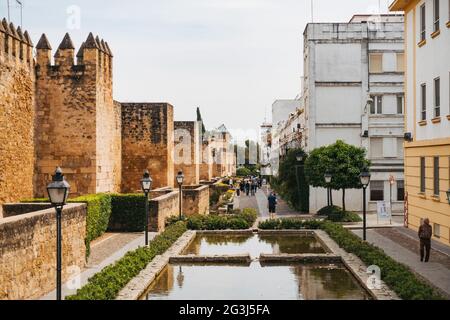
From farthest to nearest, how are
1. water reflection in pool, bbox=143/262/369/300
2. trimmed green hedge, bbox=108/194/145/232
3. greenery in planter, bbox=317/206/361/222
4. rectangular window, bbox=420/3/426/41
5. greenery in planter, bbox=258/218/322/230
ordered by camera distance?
greenery in planter, bbox=317/206/361/222, greenery in planter, bbox=258/218/322/230, trimmed green hedge, bbox=108/194/145/232, rectangular window, bbox=420/3/426/41, water reflection in pool, bbox=143/262/369/300

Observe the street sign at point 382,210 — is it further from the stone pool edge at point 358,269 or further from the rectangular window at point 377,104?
the rectangular window at point 377,104

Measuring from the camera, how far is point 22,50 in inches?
859

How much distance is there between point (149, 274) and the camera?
1527 centimetres

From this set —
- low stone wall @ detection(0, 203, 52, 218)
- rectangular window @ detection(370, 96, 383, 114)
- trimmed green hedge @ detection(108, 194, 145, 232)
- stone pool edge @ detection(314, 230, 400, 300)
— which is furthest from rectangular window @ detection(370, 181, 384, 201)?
low stone wall @ detection(0, 203, 52, 218)

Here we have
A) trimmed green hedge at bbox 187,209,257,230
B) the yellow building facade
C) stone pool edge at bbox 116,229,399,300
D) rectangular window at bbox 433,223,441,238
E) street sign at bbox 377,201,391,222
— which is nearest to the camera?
stone pool edge at bbox 116,229,399,300

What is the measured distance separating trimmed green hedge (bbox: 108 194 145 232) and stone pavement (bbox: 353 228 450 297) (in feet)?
27.7

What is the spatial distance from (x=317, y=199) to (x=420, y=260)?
759 inches

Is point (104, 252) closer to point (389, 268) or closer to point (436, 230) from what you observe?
point (389, 268)

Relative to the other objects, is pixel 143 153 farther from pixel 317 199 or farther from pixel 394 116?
pixel 394 116

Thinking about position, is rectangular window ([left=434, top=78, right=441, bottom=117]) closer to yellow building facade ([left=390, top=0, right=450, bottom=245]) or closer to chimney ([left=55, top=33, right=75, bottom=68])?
yellow building facade ([left=390, top=0, right=450, bottom=245])

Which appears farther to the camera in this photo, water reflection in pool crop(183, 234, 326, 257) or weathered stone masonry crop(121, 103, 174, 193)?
weathered stone masonry crop(121, 103, 174, 193)

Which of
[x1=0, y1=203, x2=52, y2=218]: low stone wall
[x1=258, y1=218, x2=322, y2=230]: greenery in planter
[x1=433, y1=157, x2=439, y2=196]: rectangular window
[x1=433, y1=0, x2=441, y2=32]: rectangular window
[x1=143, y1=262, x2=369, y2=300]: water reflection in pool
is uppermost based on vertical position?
[x1=433, y1=0, x2=441, y2=32]: rectangular window

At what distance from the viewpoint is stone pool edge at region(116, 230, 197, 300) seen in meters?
13.1
